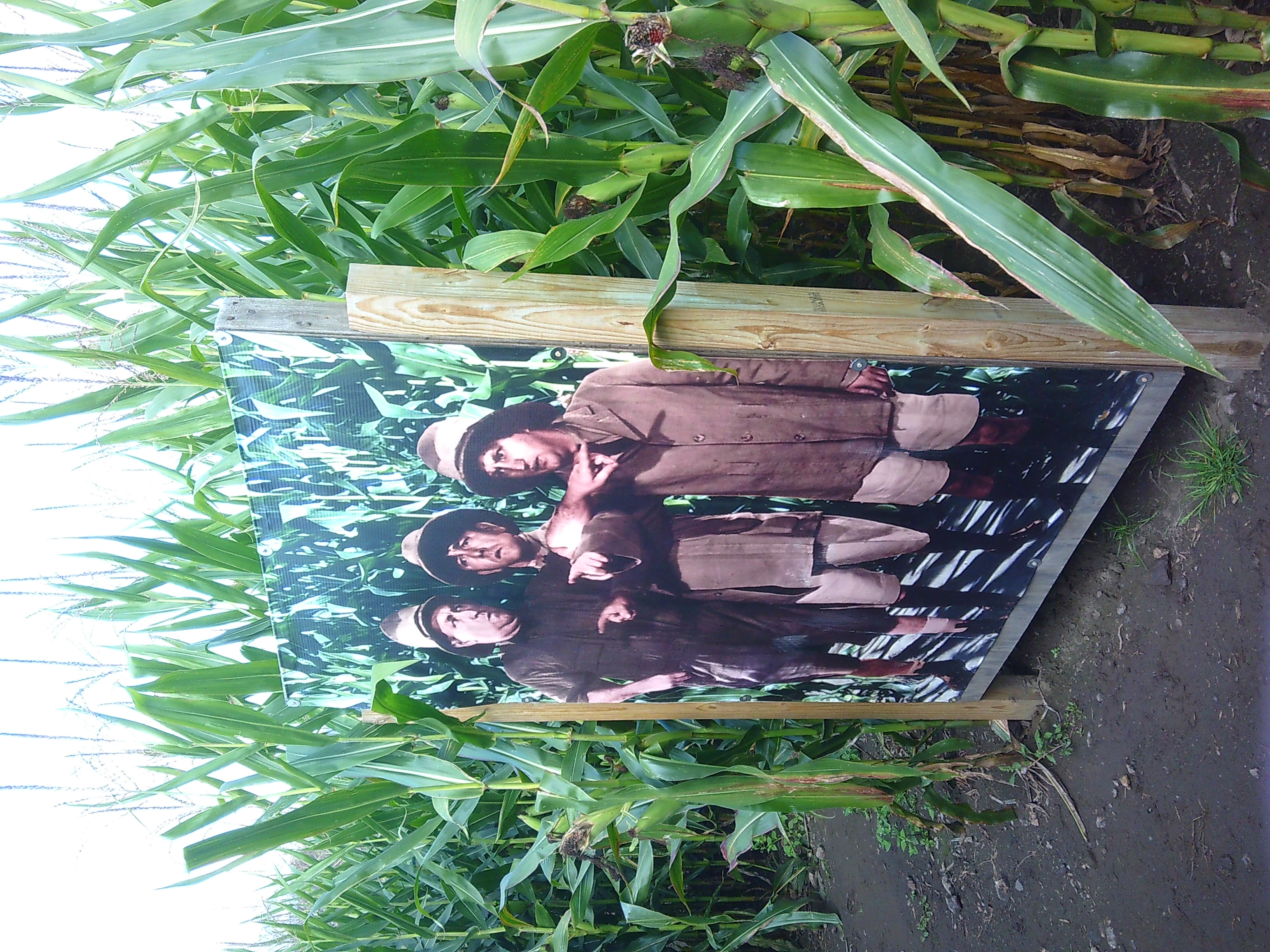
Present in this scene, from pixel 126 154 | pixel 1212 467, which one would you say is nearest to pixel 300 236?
pixel 126 154

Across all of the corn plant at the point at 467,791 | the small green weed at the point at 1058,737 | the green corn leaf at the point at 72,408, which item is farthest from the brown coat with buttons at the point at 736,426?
the green corn leaf at the point at 72,408

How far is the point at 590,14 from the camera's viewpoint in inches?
37.8

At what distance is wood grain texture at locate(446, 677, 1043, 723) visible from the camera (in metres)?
1.85

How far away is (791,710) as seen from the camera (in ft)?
6.38

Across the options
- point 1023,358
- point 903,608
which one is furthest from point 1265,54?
point 903,608

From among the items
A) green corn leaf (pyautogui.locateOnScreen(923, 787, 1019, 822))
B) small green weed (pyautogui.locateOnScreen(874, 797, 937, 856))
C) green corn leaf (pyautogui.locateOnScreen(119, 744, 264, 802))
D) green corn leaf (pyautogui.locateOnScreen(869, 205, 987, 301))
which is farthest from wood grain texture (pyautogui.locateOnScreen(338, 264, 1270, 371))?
small green weed (pyautogui.locateOnScreen(874, 797, 937, 856))

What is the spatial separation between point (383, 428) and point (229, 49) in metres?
0.61

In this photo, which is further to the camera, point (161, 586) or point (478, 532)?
point (161, 586)

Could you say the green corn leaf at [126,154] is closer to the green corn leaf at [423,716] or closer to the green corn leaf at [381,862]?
the green corn leaf at [423,716]

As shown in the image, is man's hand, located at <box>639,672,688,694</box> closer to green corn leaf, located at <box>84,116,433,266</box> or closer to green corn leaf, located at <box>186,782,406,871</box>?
green corn leaf, located at <box>186,782,406,871</box>

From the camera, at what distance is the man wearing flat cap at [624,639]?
1.61 metres

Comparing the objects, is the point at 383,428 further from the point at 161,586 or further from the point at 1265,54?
the point at 1265,54

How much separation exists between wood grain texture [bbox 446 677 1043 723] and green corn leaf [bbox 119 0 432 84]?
54.1 inches

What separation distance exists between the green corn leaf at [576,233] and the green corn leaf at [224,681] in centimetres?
111
